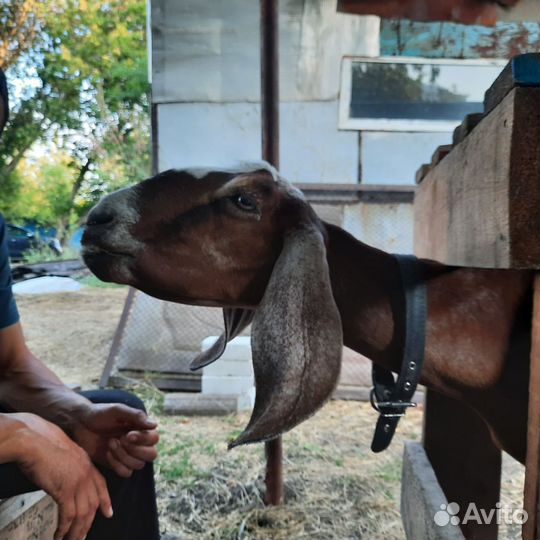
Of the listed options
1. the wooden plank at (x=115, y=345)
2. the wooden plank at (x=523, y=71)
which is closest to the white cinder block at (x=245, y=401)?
the wooden plank at (x=115, y=345)

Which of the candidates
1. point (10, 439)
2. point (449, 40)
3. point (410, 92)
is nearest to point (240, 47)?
point (410, 92)

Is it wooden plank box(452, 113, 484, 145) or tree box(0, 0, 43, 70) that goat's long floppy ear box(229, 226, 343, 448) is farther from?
tree box(0, 0, 43, 70)

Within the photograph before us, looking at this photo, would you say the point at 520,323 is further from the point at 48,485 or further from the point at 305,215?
the point at 48,485

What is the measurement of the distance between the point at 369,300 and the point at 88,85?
12.7 m

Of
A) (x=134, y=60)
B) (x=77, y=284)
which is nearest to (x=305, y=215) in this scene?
(x=77, y=284)

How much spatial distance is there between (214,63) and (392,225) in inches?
85.2

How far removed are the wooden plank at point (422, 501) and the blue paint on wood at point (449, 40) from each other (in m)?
3.82

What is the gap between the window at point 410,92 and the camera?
4777 millimetres

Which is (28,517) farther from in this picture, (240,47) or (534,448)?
(240,47)

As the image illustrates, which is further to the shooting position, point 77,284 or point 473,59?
point 77,284

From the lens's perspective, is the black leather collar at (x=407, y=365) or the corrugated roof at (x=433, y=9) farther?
the corrugated roof at (x=433, y=9)

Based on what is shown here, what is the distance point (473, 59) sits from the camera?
4746mm

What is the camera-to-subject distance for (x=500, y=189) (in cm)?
106

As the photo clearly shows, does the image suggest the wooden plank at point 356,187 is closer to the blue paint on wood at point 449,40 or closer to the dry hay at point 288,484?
the blue paint on wood at point 449,40
